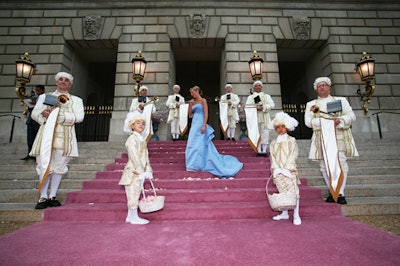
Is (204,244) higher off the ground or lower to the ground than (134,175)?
lower

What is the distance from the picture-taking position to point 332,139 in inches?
155

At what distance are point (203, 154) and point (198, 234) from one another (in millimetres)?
2610

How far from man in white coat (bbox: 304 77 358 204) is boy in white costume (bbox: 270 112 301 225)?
1.04 meters

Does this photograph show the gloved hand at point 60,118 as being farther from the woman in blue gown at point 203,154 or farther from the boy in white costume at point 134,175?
the woman in blue gown at point 203,154

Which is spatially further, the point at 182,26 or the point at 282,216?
the point at 182,26

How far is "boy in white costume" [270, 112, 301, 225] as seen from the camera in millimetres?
3117

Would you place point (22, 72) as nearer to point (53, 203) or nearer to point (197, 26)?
point (53, 203)

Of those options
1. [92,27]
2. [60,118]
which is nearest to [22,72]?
[92,27]

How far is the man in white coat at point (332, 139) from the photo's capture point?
12.5ft

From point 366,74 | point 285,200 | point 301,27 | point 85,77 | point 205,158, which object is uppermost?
point 301,27

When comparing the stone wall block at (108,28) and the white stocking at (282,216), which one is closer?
the white stocking at (282,216)

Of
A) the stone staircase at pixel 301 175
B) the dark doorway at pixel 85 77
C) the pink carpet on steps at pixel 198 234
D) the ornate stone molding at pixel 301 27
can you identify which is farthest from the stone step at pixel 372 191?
the dark doorway at pixel 85 77

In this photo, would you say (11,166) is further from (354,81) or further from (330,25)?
(330,25)

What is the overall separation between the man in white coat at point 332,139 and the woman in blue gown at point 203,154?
1.81 metres
